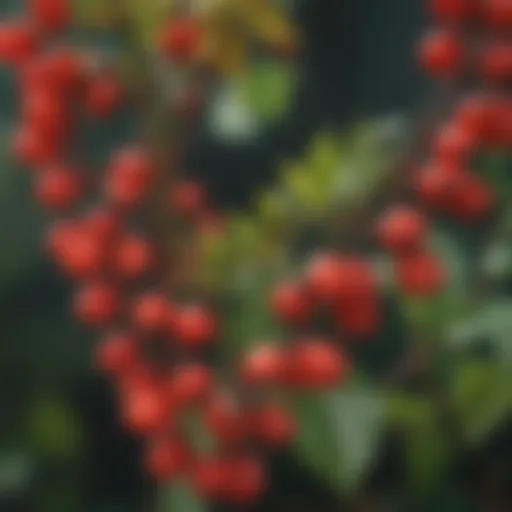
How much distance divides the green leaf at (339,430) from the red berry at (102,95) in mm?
219

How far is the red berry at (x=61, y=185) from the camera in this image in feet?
2.34

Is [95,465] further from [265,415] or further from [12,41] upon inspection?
[12,41]

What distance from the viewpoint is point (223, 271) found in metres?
0.72

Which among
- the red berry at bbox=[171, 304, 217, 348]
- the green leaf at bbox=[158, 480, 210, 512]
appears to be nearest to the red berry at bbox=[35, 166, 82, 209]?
the red berry at bbox=[171, 304, 217, 348]

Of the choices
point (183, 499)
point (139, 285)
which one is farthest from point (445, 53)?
point (183, 499)

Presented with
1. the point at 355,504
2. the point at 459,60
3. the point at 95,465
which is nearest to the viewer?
the point at 459,60

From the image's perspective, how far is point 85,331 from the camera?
3.13ft

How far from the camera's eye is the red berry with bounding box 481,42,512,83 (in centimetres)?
65

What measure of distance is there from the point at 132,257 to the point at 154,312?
0.04 meters

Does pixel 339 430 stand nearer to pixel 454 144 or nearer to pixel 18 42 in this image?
pixel 454 144

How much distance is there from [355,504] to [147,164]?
31cm

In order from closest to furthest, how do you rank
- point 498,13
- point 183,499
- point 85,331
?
point 498,13, point 183,499, point 85,331

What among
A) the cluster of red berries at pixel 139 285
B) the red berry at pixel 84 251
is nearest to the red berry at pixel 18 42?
the cluster of red berries at pixel 139 285

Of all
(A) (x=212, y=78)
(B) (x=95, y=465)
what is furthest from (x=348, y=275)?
(B) (x=95, y=465)
